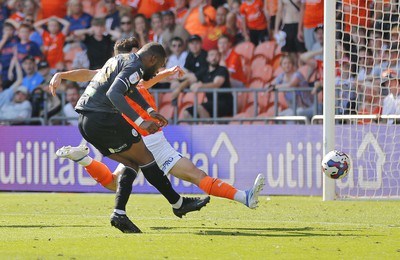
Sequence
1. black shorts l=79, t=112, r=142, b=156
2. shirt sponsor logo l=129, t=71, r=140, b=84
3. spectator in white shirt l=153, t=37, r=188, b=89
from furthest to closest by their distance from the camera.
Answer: spectator in white shirt l=153, t=37, r=188, b=89, black shorts l=79, t=112, r=142, b=156, shirt sponsor logo l=129, t=71, r=140, b=84

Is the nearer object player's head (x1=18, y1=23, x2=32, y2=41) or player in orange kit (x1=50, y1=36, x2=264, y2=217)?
player in orange kit (x1=50, y1=36, x2=264, y2=217)

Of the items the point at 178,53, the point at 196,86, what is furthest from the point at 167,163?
the point at 178,53

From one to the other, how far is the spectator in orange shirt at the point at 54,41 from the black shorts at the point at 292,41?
5.13 meters

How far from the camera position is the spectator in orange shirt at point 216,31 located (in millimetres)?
18219

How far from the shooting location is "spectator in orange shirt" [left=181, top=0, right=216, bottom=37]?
18.5 metres

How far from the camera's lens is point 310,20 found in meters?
17.3

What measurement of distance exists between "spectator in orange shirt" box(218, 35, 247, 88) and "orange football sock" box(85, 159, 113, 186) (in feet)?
21.3

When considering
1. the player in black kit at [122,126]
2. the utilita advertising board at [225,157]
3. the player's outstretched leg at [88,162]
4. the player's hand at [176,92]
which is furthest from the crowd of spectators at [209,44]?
the player in black kit at [122,126]

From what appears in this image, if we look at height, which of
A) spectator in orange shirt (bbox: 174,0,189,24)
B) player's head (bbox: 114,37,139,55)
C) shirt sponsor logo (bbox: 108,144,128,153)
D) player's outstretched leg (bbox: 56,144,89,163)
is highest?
spectator in orange shirt (bbox: 174,0,189,24)

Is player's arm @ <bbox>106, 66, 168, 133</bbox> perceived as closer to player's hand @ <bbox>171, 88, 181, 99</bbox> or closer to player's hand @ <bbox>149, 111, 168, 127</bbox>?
player's hand @ <bbox>149, 111, 168, 127</bbox>

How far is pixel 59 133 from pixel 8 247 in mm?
9987

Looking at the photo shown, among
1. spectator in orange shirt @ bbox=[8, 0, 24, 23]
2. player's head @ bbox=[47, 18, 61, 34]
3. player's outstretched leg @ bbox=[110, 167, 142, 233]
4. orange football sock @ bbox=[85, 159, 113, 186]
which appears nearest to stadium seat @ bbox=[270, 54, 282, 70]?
player's head @ bbox=[47, 18, 61, 34]

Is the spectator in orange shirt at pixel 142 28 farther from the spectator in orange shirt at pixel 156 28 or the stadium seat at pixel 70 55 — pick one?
the stadium seat at pixel 70 55

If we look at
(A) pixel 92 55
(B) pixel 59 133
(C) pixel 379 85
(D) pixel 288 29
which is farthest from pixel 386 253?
(A) pixel 92 55
